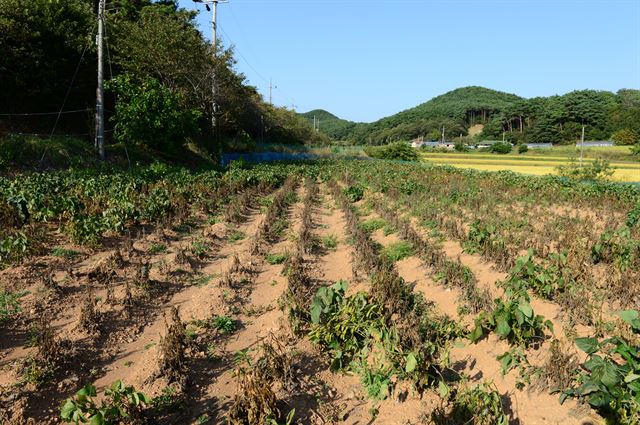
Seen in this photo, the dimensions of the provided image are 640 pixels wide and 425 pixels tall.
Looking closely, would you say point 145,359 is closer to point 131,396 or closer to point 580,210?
point 131,396

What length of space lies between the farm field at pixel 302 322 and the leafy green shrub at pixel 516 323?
21 mm

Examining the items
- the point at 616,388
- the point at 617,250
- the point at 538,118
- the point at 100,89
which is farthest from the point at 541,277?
the point at 538,118

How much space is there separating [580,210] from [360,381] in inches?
425

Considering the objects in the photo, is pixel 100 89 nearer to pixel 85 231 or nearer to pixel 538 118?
pixel 85 231

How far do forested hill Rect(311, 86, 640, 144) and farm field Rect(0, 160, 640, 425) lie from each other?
6666 centimetres

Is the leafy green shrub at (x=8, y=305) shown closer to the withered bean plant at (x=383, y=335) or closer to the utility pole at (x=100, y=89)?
the withered bean plant at (x=383, y=335)

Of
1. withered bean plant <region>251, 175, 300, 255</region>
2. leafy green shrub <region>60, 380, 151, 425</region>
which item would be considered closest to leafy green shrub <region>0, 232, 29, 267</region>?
withered bean plant <region>251, 175, 300, 255</region>

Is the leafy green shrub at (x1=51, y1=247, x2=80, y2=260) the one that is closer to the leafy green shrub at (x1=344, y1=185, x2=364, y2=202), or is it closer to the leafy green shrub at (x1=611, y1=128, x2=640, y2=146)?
the leafy green shrub at (x1=344, y1=185, x2=364, y2=202)

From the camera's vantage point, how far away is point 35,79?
17156 mm

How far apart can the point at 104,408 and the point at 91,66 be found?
71.6ft

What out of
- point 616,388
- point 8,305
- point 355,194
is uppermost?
point 355,194

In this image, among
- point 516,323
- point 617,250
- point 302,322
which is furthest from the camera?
point 617,250

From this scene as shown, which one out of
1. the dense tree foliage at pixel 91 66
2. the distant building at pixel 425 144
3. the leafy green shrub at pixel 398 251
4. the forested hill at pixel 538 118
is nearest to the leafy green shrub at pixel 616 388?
the leafy green shrub at pixel 398 251

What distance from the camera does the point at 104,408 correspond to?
8.61 feet
